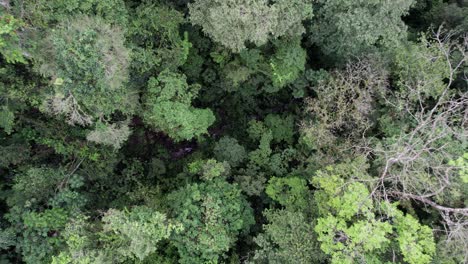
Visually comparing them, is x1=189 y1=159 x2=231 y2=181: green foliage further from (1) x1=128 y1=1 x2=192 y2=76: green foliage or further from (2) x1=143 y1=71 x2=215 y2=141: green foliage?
(1) x1=128 y1=1 x2=192 y2=76: green foliage

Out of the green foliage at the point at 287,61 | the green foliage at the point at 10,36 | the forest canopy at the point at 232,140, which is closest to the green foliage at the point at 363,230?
the forest canopy at the point at 232,140

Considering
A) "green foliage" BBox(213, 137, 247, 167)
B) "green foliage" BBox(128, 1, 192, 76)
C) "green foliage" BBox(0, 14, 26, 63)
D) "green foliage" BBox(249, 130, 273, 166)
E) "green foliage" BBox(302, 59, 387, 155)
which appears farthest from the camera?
"green foliage" BBox(249, 130, 273, 166)

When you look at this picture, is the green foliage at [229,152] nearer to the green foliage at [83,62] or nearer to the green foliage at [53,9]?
the green foliage at [83,62]

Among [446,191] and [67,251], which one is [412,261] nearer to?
[446,191]

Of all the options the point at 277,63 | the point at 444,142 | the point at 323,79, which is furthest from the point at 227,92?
the point at 444,142

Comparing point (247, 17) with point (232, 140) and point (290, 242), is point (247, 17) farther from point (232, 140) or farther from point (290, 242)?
point (290, 242)

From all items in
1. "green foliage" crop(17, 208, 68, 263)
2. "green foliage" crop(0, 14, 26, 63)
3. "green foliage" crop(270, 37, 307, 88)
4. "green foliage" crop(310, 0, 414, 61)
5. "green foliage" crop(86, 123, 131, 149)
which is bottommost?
"green foliage" crop(17, 208, 68, 263)

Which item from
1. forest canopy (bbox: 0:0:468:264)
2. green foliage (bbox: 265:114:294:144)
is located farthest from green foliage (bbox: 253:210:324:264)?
green foliage (bbox: 265:114:294:144)
